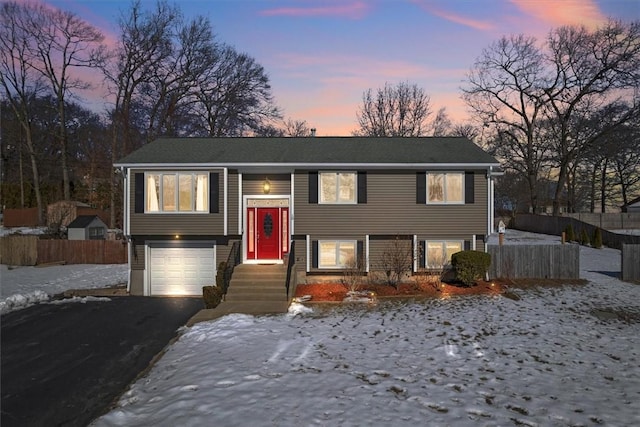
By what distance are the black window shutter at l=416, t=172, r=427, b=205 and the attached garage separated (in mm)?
8583

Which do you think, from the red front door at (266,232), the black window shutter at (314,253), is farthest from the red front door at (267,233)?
the black window shutter at (314,253)

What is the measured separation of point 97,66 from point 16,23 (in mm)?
7895

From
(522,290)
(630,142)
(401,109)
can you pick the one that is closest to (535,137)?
(630,142)

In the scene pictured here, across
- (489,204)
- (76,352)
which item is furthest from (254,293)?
(489,204)

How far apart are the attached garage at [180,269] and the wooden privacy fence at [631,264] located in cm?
1692

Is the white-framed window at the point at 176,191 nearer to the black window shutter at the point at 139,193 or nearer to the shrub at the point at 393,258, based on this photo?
the black window shutter at the point at 139,193

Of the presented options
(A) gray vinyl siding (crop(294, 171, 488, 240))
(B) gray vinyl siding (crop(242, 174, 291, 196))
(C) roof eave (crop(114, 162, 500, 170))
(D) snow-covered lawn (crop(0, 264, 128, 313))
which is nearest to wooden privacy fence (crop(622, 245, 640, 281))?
(A) gray vinyl siding (crop(294, 171, 488, 240))

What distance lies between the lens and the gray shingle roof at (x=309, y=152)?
14.6 meters

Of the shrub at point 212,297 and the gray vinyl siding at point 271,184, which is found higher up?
the gray vinyl siding at point 271,184

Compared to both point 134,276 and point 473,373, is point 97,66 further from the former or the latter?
point 473,373

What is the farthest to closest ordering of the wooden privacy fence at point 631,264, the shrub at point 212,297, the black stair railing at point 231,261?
the wooden privacy fence at point 631,264, the black stair railing at point 231,261, the shrub at point 212,297

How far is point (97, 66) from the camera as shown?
3250cm

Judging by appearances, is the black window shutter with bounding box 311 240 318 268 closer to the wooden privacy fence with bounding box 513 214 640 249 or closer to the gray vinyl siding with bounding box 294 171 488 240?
the gray vinyl siding with bounding box 294 171 488 240

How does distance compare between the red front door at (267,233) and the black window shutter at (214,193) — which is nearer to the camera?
the black window shutter at (214,193)
